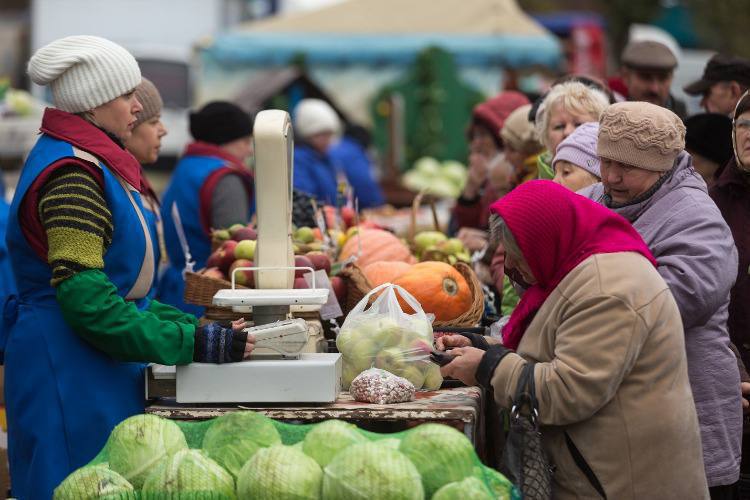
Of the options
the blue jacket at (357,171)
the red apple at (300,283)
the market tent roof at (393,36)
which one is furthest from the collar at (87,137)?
the market tent roof at (393,36)

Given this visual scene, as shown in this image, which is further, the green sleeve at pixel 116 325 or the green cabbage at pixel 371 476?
the green sleeve at pixel 116 325

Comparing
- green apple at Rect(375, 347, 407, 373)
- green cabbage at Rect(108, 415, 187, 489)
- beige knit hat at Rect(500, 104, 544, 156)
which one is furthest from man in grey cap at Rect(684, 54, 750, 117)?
green cabbage at Rect(108, 415, 187, 489)

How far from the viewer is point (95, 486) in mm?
2818

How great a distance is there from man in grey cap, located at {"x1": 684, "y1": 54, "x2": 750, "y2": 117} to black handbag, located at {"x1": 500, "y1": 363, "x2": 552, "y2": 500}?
3118 millimetres

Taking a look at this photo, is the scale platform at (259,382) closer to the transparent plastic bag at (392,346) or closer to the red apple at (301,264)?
the transparent plastic bag at (392,346)

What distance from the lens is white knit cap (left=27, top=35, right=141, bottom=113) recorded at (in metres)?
3.38

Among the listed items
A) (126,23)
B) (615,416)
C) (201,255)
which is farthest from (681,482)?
(126,23)

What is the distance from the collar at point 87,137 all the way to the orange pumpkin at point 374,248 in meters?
1.41

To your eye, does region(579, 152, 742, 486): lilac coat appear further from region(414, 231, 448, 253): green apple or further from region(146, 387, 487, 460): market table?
region(414, 231, 448, 253): green apple

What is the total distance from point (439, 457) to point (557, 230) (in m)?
0.66

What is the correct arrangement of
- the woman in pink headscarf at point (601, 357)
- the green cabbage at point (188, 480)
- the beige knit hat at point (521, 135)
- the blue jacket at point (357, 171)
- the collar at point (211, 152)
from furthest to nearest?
1. the blue jacket at point (357, 171)
2. the collar at point (211, 152)
3. the beige knit hat at point (521, 135)
4. the woman in pink headscarf at point (601, 357)
5. the green cabbage at point (188, 480)

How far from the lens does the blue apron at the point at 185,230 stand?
582 centimetres

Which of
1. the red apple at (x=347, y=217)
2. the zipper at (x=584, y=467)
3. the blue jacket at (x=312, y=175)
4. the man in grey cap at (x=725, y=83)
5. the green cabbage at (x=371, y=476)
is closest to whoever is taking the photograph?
the green cabbage at (x=371, y=476)

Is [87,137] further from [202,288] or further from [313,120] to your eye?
[313,120]
